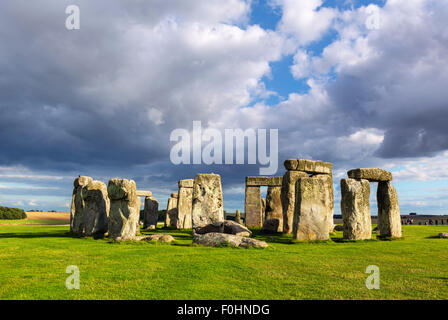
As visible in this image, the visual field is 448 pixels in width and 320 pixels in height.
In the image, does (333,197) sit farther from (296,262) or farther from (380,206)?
(296,262)

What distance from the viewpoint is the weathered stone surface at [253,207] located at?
24.3 metres

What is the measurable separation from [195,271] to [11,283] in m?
3.73

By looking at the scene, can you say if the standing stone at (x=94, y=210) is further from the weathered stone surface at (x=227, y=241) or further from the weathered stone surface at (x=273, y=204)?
the weathered stone surface at (x=273, y=204)

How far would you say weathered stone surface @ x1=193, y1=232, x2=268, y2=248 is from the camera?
11.4m

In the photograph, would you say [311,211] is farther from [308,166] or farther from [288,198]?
[308,166]

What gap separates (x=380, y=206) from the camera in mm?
15367

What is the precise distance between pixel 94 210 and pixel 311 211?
34.1 feet

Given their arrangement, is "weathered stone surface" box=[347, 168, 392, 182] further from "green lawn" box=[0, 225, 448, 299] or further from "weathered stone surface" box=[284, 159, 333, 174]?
"weathered stone surface" box=[284, 159, 333, 174]

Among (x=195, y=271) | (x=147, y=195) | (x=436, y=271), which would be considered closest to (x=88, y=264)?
(x=195, y=271)

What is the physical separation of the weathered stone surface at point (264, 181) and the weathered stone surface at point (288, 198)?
470 cm

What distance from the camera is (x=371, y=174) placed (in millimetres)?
14922

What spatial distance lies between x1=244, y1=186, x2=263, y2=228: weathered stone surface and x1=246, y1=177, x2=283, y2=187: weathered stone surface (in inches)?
15.0

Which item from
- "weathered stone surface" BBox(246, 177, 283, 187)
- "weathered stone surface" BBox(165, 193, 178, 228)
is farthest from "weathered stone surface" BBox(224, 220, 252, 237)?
"weathered stone surface" BBox(165, 193, 178, 228)

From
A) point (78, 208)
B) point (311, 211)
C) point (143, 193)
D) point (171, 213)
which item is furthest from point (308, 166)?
point (143, 193)
